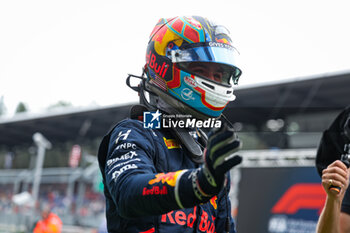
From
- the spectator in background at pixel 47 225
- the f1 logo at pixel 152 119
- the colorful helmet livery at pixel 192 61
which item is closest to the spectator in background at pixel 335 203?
the colorful helmet livery at pixel 192 61

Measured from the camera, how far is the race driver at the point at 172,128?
152 centimetres

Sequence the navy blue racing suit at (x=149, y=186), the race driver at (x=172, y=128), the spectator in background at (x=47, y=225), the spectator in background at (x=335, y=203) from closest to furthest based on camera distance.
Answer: the navy blue racing suit at (x=149, y=186) → the race driver at (x=172, y=128) → the spectator in background at (x=335, y=203) → the spectator in background at (x=47, y=225)

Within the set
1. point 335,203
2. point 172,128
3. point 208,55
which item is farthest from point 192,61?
point 335,203

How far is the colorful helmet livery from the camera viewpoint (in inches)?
72.9

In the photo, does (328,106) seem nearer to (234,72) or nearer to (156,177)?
(234,72)

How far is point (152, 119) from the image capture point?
191 cm

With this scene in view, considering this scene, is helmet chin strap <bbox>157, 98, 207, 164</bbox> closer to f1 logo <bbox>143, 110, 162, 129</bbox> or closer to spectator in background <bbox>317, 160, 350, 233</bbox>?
f1 logo <bbox>143, 110, 162, 129</bbox>

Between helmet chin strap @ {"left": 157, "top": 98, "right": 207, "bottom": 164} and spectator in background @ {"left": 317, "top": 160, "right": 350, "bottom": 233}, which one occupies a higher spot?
helmet chin strap @ {"left": 157, "top": 98, "right": 207, "bottom": 164}

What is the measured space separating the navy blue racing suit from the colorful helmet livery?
0.65ft

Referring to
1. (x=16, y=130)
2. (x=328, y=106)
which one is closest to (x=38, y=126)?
(x=16, y=130)

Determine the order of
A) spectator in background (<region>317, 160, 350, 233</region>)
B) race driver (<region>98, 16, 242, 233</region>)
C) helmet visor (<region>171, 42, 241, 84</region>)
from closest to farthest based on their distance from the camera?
1. race driver (<region>98, 16, 242, 233</region>)
2. helmet visor (<region>171, 42, 241, 84</region>)
3. spectator in background (<region>317, 160, 350, 233</region>)

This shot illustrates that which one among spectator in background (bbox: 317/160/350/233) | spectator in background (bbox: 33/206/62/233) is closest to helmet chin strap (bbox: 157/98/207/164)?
spectator in background (bbox: 317/160/350/233)

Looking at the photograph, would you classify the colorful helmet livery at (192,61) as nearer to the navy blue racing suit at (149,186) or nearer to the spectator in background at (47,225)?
the navy blue racing suit at (149,186)

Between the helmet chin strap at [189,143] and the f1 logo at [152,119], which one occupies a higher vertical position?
Answer: the f1 logo at [152,119]
